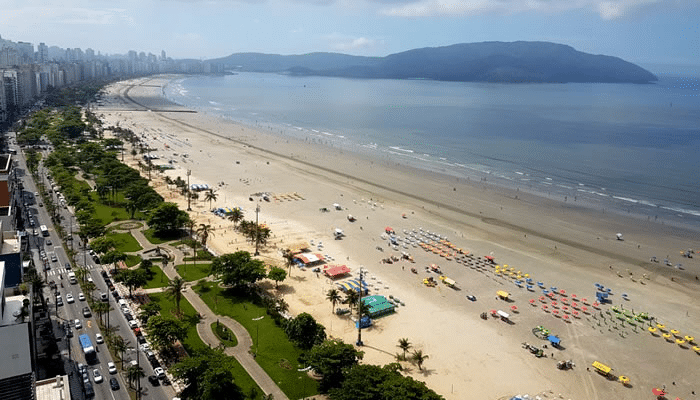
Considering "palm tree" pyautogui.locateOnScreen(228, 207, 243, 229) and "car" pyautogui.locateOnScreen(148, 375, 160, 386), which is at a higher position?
"palm tree" pyautogui.locateOnScreen(228, 207, 243, 229)

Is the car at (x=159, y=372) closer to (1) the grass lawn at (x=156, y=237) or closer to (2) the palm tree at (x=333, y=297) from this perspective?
(2) the palm tree at (x=333, y=297)

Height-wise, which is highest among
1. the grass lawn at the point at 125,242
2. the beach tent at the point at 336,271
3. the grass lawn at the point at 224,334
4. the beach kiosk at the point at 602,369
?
the grass lawn at the point at 125,242

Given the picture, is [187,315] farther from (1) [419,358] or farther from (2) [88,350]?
(1) [419,358]

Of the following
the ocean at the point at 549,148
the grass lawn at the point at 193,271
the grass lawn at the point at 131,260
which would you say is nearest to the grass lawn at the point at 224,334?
the grass lawn at the point at 193,271

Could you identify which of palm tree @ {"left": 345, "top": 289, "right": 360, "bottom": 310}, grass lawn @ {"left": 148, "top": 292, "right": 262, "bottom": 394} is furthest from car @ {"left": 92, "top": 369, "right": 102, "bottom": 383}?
palm tree @ {"left": 345, "top": 289, "right": 360, "bottom": 310}

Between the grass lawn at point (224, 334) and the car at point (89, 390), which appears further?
the grass lawn at point (224, 334)

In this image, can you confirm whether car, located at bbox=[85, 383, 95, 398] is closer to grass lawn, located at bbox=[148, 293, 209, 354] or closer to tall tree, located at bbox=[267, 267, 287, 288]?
grass lawn, located at bbox=[148, 293, 209, 354]
